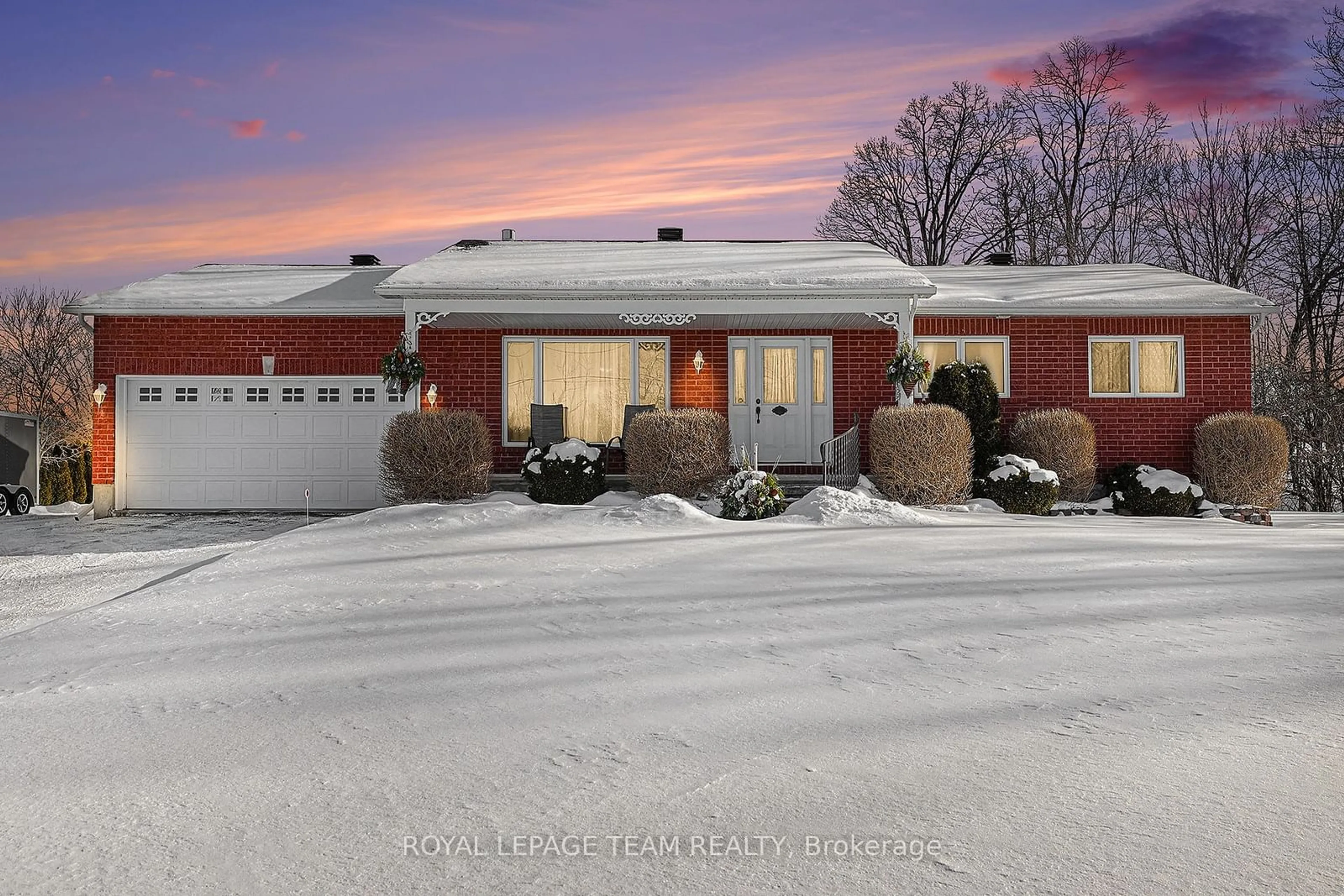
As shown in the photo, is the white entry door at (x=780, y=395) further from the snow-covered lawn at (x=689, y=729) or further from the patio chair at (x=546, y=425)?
the snow-covered lawn at (x=689, y=729)

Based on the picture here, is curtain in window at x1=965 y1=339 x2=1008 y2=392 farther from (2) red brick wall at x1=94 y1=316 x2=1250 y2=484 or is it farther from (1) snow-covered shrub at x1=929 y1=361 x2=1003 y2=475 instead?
(1) snow-covered shrub at x1=929 y1=361 x2=1003 y2=475

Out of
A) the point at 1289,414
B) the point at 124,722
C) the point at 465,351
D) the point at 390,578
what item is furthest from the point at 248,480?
the point at 1289,414

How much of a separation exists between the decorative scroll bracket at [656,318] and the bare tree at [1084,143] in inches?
722

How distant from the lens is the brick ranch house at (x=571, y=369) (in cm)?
1542

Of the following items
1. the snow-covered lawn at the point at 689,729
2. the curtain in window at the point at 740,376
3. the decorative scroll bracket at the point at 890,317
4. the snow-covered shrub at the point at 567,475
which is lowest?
the snow-covered lawn at the point at 689,729

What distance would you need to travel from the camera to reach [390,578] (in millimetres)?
7758

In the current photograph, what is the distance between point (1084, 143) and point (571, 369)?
20011 mm

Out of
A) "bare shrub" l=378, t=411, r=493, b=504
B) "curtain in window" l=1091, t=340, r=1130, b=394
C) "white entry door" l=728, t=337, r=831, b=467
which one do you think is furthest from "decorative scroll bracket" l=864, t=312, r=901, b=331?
"bare shrub" l=378, t=411, r=493, b=504

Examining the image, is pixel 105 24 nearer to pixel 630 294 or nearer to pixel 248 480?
pixel 248 480

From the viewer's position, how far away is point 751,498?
1146cm

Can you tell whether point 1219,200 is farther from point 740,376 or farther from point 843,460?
point 843,460

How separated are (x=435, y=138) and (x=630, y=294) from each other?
22.6ft

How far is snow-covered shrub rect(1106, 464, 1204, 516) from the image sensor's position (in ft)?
45.3

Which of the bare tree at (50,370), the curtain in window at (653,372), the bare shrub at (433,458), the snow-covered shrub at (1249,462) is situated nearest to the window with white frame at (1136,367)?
the snow-covered shrub at (1249,462)
